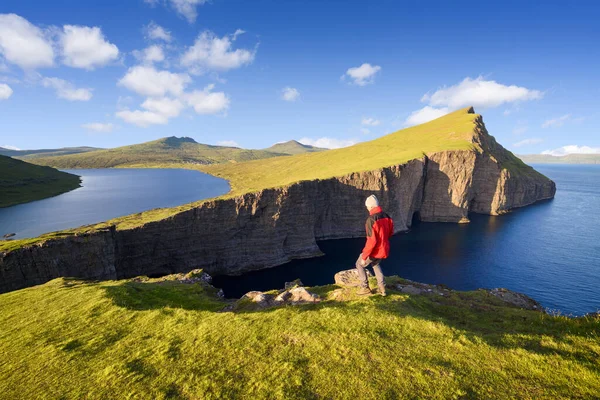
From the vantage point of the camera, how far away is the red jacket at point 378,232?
46.9 feet

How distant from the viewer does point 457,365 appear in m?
9.07

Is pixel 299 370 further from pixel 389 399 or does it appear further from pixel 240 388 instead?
pixel 389 399

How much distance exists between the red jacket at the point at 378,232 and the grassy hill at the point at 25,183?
579 feet

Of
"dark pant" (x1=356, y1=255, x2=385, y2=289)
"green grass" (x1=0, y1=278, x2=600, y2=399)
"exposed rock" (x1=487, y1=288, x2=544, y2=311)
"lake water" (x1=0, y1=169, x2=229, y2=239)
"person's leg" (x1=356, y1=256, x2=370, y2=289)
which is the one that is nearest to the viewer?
"green grass" (x1=0, y1=278, x2=600, y2=399)

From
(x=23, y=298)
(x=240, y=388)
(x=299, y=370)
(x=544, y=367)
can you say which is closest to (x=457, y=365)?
(x=544, y=367)

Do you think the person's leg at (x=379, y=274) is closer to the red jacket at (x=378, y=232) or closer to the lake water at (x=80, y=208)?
the red jacket at (x=378, y=232)

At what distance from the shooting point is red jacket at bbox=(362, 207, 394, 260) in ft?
46.9

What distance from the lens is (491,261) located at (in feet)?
214

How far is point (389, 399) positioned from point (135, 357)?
916cm

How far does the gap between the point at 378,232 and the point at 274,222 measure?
57.5 meters

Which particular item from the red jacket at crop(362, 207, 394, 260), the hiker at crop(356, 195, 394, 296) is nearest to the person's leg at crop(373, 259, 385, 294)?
the hiker at crop(356, 195, 394, 296)

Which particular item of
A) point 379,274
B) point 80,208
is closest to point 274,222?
point 379,274

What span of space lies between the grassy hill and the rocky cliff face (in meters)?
126

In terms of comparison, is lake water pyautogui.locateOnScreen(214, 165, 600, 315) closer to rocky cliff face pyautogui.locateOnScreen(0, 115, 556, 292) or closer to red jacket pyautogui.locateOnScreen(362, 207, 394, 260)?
rocky cliff face pyautogui.locateOnScreen(0, 115, 556, 292)
